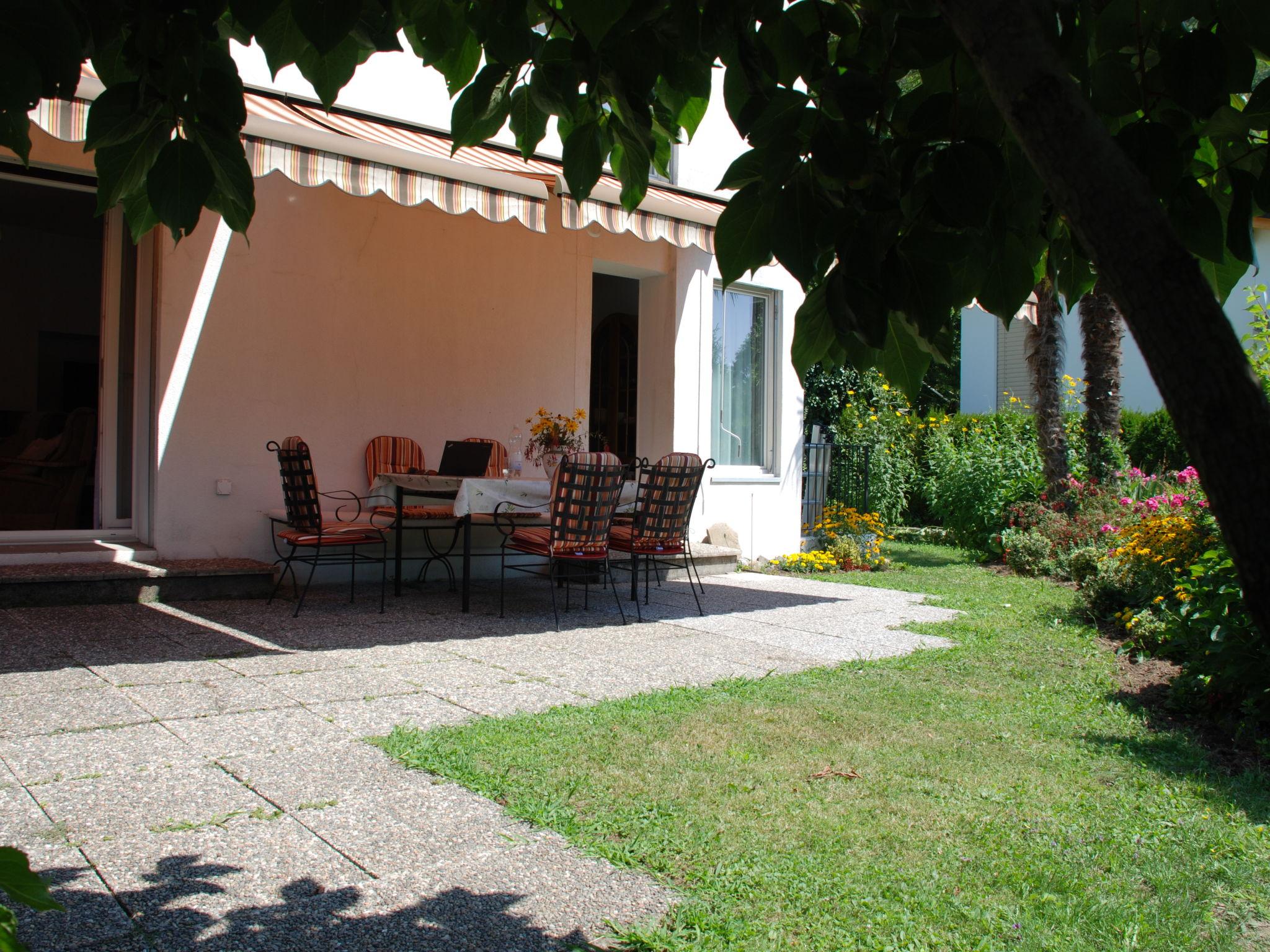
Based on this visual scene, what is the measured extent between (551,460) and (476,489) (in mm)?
726

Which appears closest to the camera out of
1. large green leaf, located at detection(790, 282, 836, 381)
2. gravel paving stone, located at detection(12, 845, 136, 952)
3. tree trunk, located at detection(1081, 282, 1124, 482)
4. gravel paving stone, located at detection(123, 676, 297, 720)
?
large green leaf, located at detection(790, 282, 836, 381)

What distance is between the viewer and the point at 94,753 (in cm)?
343

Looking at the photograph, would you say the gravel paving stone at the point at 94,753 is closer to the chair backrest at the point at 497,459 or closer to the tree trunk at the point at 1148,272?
the tree trunk at the point at 1148,272

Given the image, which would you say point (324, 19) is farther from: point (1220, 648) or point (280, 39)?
point (1220, 648)

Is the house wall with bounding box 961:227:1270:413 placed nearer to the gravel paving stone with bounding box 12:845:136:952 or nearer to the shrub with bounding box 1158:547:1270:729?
the shrub with bounding box 1158:547:1270:729

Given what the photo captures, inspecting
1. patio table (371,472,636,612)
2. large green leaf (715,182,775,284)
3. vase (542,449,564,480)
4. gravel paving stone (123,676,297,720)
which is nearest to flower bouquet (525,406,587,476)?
vase (542,449,564,480)

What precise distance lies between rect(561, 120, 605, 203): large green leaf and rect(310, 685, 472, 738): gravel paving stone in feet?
9.04

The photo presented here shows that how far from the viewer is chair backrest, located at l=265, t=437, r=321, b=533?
6227mm

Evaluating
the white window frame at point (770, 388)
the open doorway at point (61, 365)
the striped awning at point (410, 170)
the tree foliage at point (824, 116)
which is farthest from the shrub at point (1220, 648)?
the open doorway at point (61, 365)

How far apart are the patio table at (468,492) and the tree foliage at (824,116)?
4978mm

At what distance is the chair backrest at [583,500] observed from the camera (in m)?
6.32

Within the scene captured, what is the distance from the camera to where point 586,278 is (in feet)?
30.7

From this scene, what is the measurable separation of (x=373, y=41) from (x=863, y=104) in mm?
756

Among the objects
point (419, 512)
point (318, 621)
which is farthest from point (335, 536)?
point (419, 512)
